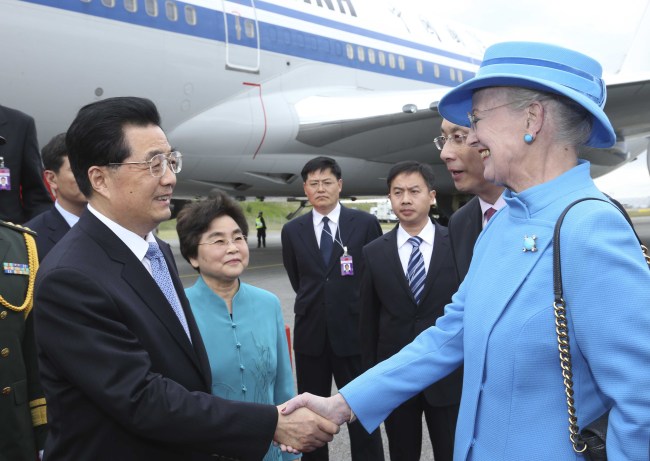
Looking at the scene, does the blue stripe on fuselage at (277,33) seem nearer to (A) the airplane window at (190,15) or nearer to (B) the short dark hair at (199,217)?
(A) the airplane window at (190,15)

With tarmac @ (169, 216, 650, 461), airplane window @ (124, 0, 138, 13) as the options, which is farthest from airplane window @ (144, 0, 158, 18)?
tarmac @ (169, 216, 650, 461)

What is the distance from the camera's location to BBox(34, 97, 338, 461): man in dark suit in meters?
1.58

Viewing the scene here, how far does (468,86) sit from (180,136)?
24.1ft

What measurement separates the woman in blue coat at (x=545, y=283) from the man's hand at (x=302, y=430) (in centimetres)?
57

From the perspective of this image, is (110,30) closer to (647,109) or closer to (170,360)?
(170,360)

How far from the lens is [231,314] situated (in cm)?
257

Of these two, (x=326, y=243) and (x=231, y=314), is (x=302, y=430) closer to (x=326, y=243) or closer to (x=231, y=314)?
(x=231, y=314)

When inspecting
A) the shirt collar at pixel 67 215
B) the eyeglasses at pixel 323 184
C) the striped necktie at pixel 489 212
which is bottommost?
the striped necktie at pixel 489 212

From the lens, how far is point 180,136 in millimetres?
8492

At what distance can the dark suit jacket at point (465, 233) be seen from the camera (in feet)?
8.97

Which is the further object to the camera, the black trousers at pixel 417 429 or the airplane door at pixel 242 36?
the airplane door at pixel 242 36

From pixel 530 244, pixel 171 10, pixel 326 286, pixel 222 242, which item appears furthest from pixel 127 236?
pixel 171 10

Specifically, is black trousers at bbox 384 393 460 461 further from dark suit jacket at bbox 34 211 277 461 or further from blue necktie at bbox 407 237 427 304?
dark suit jacket at bbox 34 211 277 461

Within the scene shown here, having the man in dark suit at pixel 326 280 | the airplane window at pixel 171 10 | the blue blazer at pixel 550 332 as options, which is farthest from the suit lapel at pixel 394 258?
the airplane window at pixel 171 10
